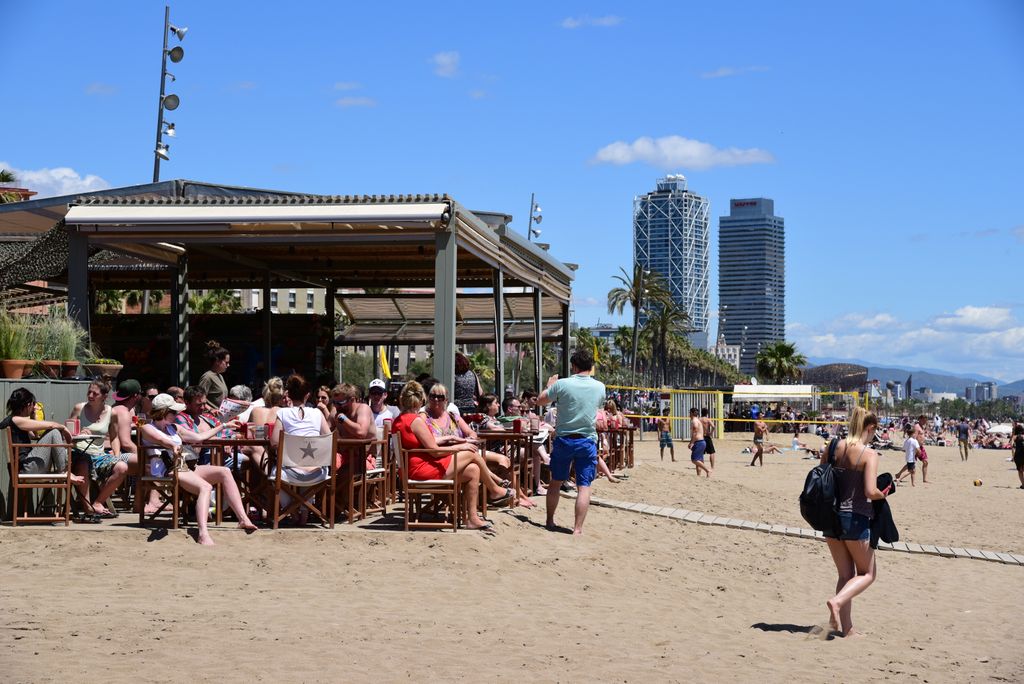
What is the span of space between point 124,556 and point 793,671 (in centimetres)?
444

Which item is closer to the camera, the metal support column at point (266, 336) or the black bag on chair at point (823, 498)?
the black bag on chair at point (823, 498)

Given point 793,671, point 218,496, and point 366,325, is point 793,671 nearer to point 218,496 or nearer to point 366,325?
point 218,496

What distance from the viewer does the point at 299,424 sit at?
814 centimetres

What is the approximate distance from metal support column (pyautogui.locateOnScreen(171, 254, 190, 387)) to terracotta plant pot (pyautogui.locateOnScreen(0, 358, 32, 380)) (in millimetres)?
5199

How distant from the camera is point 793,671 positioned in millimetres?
5598

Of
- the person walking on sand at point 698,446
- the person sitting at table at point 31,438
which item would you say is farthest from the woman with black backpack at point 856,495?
the person walking on sand at point 698,446

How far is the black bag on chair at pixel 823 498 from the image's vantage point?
6.33 metres

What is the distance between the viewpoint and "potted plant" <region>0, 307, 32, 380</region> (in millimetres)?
8617

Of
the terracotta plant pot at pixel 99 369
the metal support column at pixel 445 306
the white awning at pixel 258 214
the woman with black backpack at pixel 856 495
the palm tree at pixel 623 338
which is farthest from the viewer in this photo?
the palm tree at pixel 623 338

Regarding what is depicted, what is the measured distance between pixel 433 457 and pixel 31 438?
9.84 feet

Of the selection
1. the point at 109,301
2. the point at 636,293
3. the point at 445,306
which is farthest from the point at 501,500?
the point at 636,293

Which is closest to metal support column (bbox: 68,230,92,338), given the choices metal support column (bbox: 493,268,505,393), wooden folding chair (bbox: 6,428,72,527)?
wooden folding chair (bbox: 6,428,72,527)

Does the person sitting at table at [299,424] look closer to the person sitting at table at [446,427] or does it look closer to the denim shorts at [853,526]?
the person sitting at table at [446,427]

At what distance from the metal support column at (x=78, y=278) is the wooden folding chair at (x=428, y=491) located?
4575 mm
